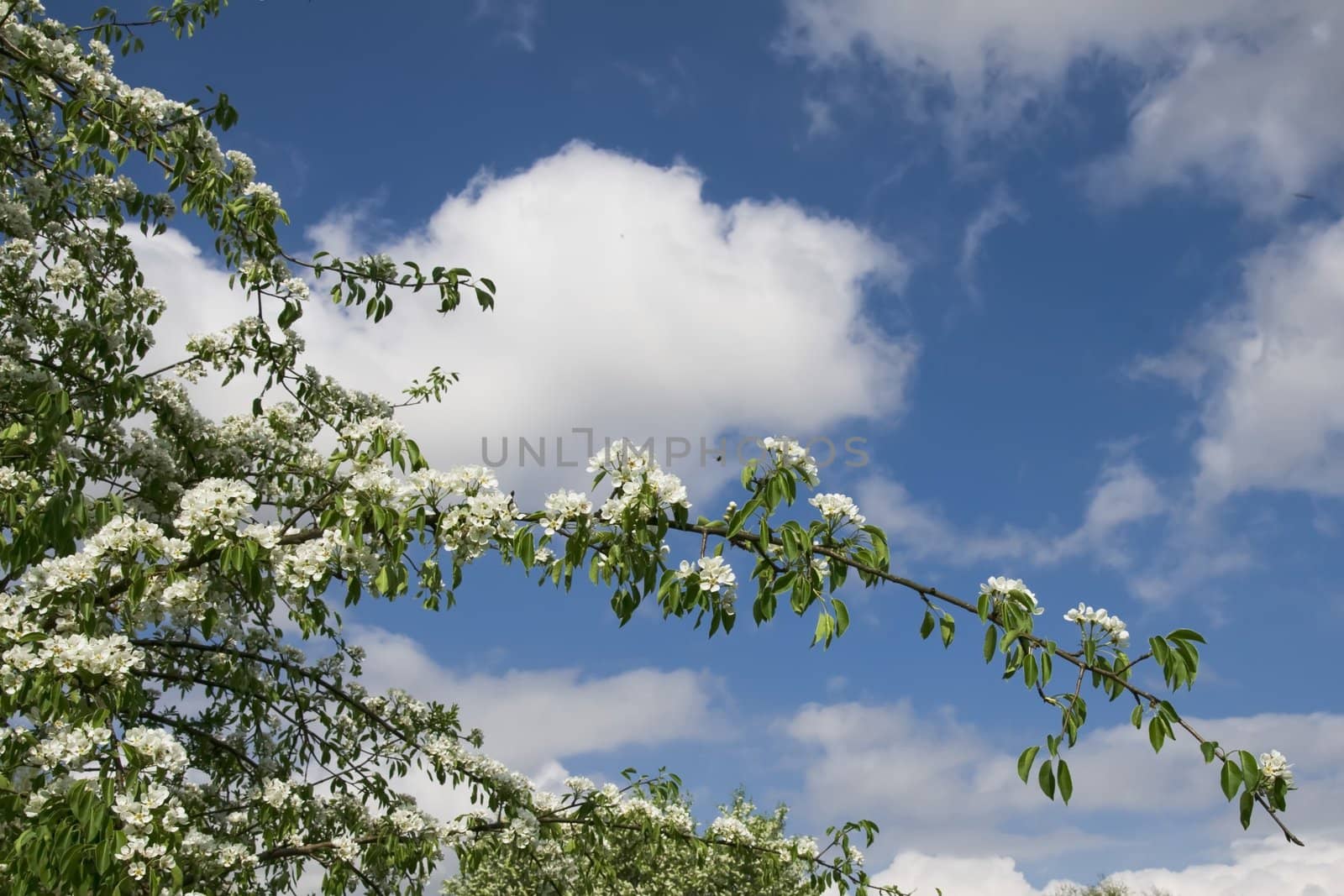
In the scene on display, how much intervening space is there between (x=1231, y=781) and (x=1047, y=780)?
0.60 m

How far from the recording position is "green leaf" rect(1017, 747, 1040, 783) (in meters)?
3.27

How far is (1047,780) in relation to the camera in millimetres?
3250

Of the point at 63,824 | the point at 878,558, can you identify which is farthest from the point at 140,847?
the point at 878,558

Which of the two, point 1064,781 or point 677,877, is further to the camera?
point 677,877

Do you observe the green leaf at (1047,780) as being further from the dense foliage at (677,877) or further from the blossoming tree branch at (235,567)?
the dense foliage at (677,877)

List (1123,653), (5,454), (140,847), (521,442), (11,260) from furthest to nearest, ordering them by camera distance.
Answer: (11,260), (521,442), (5,454), (140,847), (1123,653)

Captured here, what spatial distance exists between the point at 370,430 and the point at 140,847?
203 cm

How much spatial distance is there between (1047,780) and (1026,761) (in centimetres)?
8

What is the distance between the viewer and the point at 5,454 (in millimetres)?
5492

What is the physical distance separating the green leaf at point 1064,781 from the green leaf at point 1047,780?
0.03 m

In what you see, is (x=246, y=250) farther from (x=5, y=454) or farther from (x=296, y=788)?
(x=296, y=788)

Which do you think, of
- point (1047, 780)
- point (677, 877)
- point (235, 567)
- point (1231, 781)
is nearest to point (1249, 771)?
point (1231, 781)

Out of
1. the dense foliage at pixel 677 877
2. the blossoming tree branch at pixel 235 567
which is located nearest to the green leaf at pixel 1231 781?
the blossoming tree branch at pixel 235 567

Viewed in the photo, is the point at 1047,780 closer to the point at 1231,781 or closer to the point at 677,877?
the point at 1231,781
